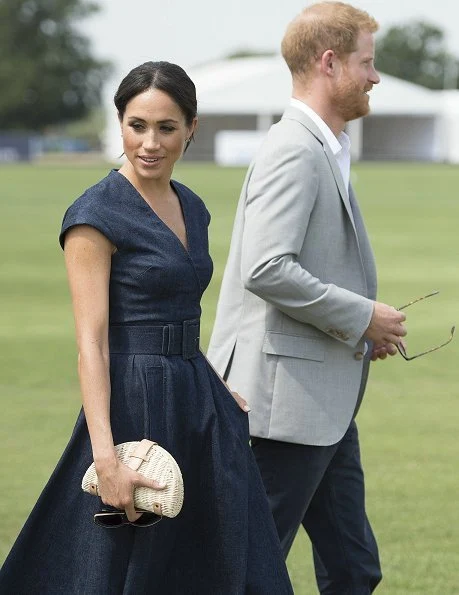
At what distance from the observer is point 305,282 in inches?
160

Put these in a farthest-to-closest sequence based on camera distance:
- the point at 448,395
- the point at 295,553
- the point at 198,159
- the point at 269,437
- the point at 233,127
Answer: the point at 233,127
the point at 198,159
the point at 448,395
the point at 295,553
the point at 269,437

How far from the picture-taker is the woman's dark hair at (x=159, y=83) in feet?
11.6

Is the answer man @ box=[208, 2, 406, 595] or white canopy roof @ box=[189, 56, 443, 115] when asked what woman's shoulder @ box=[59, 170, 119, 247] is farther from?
white canopy roof @ box=[189, 56, 443, 115]

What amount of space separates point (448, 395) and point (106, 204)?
21.1 ft

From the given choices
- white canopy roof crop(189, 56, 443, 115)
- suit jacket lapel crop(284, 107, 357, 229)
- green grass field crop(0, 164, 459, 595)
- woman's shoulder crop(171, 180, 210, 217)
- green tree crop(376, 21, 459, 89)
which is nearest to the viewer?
woman's shoulder crop(171, 180, 210, 217)

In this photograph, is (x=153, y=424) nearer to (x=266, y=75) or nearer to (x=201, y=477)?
(x=201, y=477)

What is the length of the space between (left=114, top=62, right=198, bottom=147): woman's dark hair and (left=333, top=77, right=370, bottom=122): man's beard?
2.74 feet

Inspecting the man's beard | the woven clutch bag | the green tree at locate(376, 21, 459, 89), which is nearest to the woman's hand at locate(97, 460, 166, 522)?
the woven clutch bag

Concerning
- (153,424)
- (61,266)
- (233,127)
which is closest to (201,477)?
(153,424)

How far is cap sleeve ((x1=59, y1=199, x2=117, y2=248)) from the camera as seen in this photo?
3416 mm

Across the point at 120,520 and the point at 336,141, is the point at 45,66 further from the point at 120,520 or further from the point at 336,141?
the point at 120,520

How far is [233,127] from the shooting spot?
9431 cm

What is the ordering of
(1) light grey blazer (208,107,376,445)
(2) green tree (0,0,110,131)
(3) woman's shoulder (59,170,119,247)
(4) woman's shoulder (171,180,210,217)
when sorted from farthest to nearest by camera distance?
(2) green tree (0,0,110,131)
(1) light grey blazer (208,107,376,445)
(4) woman's shoulder (171,180,210,217)
(3) woman's shoulder (59,170,119,247)

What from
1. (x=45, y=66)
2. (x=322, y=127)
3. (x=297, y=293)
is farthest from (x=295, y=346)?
(x=45, y=66)
